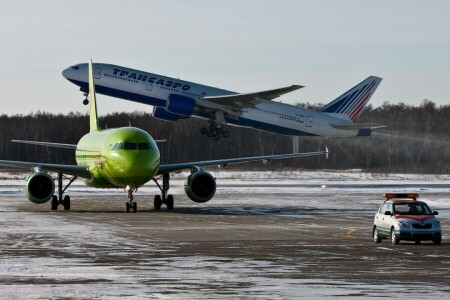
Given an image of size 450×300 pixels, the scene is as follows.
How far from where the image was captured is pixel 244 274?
2158cm

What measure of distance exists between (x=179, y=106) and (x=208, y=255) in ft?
172

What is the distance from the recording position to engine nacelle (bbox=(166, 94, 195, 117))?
7788 centimetres

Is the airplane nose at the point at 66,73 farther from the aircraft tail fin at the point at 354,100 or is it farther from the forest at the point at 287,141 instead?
the aircraft tail fin at the point at 354,100

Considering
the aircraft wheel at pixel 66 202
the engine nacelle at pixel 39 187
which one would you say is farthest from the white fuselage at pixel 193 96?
the engine nacelle at pixel 39 187

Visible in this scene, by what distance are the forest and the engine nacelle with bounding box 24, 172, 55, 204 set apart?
61.4ft

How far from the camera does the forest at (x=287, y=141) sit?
106m

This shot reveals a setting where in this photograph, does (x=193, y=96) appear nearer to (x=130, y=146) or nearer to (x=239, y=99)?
(x=239, y=99)

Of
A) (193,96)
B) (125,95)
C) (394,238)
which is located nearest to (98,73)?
(125,95)

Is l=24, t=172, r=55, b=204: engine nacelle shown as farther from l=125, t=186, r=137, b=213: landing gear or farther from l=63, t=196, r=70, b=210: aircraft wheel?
l=125, t=186, r=137, b=213: landing gear

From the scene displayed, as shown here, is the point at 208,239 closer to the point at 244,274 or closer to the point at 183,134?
the point at 244,274

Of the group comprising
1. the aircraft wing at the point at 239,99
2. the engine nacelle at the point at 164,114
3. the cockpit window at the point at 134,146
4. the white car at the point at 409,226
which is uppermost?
the aircraft wing at the point at 239,99

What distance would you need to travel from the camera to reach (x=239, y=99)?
80.1 metres

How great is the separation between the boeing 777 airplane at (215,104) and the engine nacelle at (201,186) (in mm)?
24658

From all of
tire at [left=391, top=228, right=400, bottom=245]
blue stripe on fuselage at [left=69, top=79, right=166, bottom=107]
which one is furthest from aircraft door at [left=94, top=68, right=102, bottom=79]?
tire at [left=391, top=228, right=400, bottom=245]
